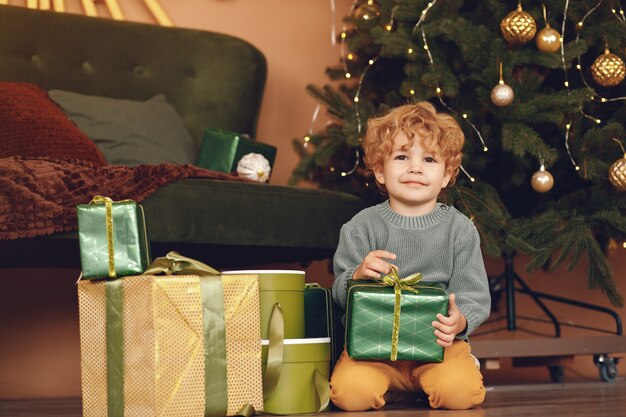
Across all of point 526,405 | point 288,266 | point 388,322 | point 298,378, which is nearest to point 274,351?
point 298,378

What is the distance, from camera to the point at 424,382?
1588mm

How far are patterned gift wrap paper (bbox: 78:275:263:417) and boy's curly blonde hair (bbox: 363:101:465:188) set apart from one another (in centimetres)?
42

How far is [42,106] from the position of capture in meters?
2.16

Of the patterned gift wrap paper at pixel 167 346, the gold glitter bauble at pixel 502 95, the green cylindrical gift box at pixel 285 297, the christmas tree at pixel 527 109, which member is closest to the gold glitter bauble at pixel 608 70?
the christmas tree at pixel 527 109

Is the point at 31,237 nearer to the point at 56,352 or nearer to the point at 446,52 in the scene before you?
the point at 56,352

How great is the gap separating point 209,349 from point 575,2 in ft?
4.63

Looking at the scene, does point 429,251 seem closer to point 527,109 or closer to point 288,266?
point 527,109

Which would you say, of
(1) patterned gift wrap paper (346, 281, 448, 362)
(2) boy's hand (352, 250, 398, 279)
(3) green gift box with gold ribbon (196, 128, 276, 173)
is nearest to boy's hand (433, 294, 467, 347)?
(1) patterned gift wrap paper (346, 281, 448, 362)

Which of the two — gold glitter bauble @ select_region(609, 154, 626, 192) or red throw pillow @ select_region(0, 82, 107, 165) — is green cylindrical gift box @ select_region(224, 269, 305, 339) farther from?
gold glitter bauble @ select_region(609, 154, 626, 192)

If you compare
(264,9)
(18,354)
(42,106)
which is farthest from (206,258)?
(264,9)

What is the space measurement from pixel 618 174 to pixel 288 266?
1154 mm

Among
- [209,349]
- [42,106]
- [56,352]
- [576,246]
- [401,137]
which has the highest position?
[42,106]

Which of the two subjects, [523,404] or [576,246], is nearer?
[523,404]

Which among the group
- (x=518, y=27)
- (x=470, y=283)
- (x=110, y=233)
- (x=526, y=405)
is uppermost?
(x=518, y=27)
